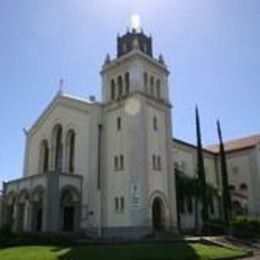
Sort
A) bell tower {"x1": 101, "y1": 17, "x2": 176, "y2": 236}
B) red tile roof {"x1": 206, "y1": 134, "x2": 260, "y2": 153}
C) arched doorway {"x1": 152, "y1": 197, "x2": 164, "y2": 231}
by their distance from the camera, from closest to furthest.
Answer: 1. bell tower {"x1": 101, "y1": 17, "x2": 176, "y2": 236}
2. arched doorway {"x1": 152, "y1": 197, "x2": 164, "y2": 231}
3. red tile roof {"x1": 206, "y1": 134, "x2": 260, "y2": 153}

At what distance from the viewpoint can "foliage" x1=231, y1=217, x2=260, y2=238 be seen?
112ft

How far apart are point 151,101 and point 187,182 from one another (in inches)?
363

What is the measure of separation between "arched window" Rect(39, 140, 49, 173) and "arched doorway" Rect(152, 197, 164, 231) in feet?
43.0

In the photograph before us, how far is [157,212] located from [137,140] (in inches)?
268

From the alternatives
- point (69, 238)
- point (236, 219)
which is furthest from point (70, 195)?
point (236, 219)

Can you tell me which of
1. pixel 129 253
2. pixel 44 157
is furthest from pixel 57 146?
pixel 129 253

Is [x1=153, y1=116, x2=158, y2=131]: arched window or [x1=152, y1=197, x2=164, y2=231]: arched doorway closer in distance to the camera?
[x1=152, y1=197, x2=164, y2=231]: arched doorway

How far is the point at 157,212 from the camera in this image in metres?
→ 35.5

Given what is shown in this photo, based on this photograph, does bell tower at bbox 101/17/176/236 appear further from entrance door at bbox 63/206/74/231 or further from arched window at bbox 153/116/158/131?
entrance door at bbox 63/206/74/231

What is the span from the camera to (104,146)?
3731cm

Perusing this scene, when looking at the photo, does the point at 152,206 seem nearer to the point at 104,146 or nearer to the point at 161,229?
the point at 161,229

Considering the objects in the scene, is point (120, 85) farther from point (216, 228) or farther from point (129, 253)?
point (129, 253)

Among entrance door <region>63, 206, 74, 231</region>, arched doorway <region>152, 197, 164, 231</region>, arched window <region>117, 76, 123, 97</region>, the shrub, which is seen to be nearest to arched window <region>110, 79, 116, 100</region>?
arched window <region>117, 76, 123, 97</region>

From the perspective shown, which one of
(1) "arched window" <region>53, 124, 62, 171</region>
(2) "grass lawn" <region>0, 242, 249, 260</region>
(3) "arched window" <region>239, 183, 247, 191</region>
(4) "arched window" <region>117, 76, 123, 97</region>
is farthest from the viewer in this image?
(3) "arched window" <region>239, 183, 247, 191</region>
